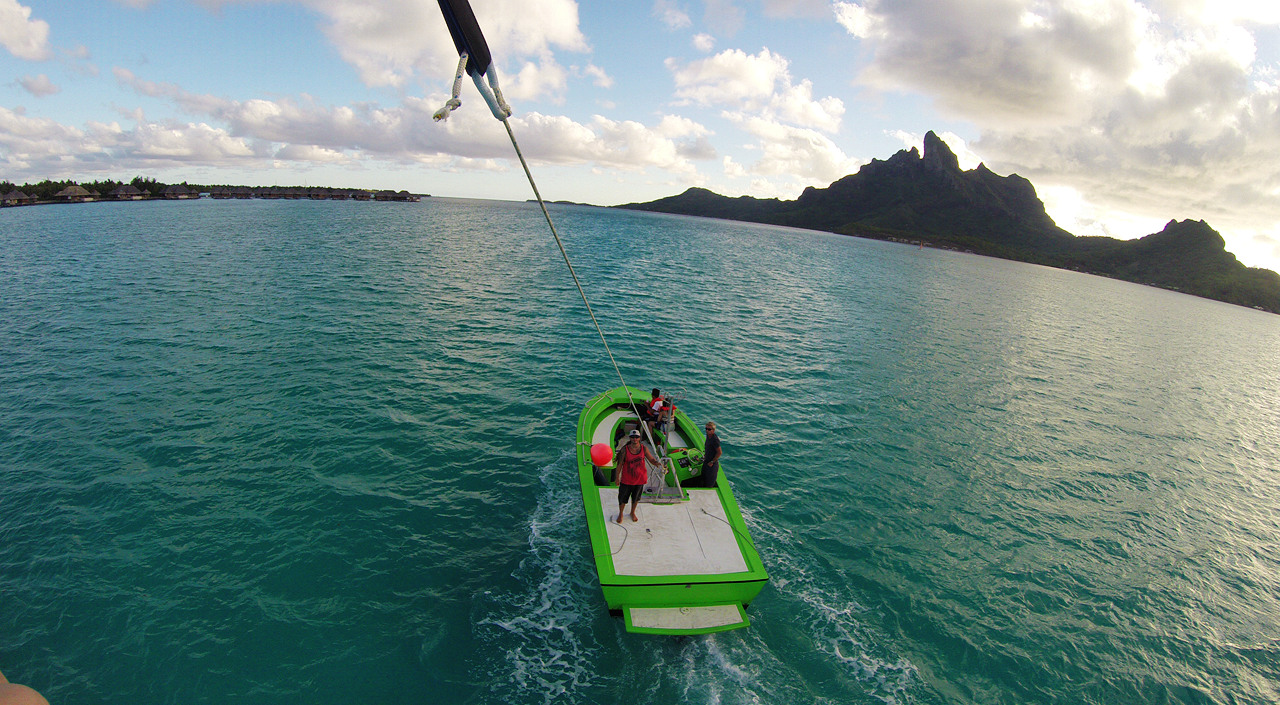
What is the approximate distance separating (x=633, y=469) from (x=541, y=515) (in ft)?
14.5

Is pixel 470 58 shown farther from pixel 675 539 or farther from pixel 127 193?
pixel 127 193

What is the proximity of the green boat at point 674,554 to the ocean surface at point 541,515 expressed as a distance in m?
1.07

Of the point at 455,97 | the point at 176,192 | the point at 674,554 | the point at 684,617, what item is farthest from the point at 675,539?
the point at 176,192

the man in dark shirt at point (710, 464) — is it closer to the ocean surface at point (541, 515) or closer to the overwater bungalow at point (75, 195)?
the ocean surface at point (541, 515)

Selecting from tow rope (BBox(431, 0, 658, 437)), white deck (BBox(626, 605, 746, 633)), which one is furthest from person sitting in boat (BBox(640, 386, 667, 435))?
tow rope (BBox(431, 0, 658, 437))

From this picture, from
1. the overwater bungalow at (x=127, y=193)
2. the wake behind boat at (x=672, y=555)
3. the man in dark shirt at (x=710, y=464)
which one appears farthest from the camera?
the overwater bungalow at (x=127, y=193)

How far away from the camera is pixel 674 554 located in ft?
34.0

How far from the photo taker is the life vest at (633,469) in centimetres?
1120

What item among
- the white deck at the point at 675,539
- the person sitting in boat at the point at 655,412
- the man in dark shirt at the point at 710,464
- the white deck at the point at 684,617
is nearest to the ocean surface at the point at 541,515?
the white deck at the point at 684,617

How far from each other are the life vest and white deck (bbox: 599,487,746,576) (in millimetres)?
985

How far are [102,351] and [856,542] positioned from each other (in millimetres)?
34177

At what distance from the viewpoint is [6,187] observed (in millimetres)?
113438

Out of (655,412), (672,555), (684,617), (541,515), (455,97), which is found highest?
(455,97)

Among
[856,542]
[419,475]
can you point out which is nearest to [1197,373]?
[856,542]
